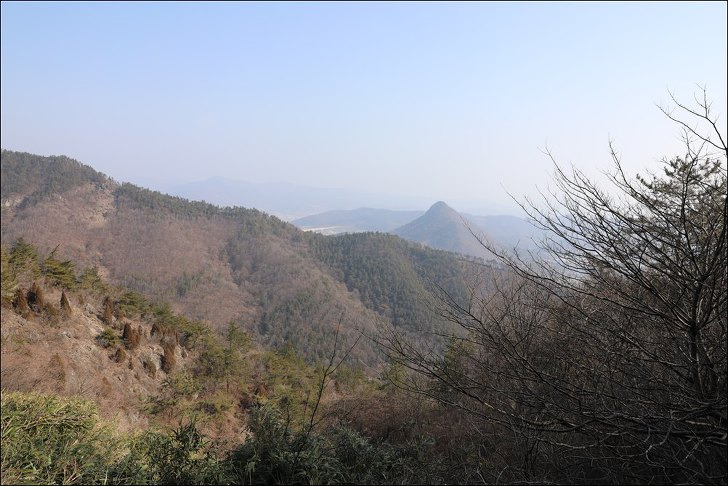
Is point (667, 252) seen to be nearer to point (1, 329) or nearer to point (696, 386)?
point (696, 386)

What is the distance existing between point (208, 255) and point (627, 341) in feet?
346

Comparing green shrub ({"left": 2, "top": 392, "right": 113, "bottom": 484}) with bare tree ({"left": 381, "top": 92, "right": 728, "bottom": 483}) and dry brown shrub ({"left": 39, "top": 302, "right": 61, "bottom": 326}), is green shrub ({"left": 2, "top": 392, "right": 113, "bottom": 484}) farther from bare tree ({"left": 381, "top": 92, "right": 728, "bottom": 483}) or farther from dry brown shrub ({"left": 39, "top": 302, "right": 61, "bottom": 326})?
dry brown shrub ({"left": 39, "top": 302, "right": 61, "bottom": 326})

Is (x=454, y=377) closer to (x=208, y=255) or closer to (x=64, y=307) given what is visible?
(x=64, y=307)

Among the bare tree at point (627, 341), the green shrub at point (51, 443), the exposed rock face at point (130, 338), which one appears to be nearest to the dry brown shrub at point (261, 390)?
the exposed rock face at point (130, 338)

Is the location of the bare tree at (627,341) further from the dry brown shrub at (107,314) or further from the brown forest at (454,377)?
the dry brown shrub at (107,314)

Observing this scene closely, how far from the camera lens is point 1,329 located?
504 inches

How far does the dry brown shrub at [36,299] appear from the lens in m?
15.5

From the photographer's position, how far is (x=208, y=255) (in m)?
98.6

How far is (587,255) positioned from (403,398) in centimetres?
1092

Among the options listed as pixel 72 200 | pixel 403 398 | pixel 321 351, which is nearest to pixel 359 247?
pixel 321 351

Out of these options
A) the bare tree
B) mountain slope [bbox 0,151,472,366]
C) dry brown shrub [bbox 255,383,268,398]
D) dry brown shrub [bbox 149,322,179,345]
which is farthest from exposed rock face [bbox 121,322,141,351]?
mountain slope [bbox 0,151,472,366]

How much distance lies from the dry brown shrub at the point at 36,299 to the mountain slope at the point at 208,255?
4308cm

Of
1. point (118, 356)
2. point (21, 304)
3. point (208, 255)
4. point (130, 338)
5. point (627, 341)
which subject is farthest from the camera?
point (208, 255)

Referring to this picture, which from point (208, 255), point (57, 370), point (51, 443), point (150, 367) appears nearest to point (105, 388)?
point (57, 370)
